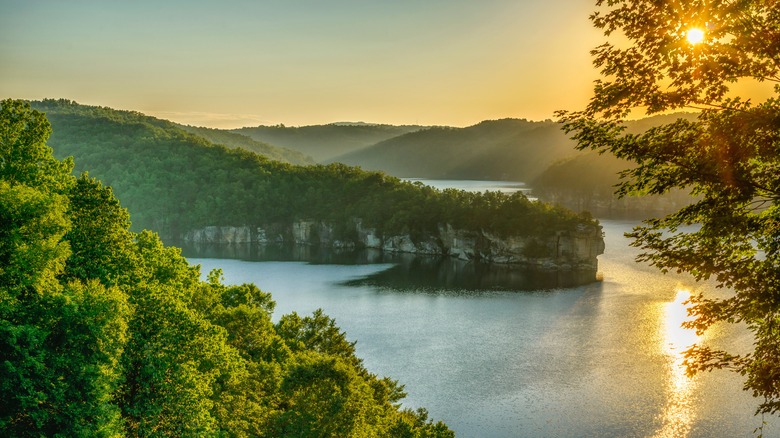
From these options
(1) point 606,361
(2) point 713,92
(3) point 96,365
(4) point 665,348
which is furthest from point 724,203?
(4) point 665,348

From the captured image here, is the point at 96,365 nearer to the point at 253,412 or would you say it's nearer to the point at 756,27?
the point at 253,412

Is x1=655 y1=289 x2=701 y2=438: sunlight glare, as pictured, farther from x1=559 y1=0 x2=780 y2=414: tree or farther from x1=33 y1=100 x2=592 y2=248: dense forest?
x1=33 y1=100 x2=592 y2=248: dense forest

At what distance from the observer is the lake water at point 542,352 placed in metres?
36.6

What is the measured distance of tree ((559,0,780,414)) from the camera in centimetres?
837

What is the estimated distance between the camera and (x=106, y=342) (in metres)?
13.7

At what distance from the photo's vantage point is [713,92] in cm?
888

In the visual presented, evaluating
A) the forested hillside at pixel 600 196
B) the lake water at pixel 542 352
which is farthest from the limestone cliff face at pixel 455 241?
the forested hillside at pixel 600 196

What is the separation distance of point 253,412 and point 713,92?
55.0 feet

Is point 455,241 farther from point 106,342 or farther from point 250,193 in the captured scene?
point 106,342

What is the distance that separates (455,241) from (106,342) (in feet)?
327

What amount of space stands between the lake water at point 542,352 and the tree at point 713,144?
2774 centimetres

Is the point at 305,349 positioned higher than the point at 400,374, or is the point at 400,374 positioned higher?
the point at 305,349

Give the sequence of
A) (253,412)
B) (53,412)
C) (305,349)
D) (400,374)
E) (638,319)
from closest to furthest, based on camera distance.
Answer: (53,412), (253,412), (305,349), (400,374), (638,319)

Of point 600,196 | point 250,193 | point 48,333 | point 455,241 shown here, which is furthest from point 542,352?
point 600,196
